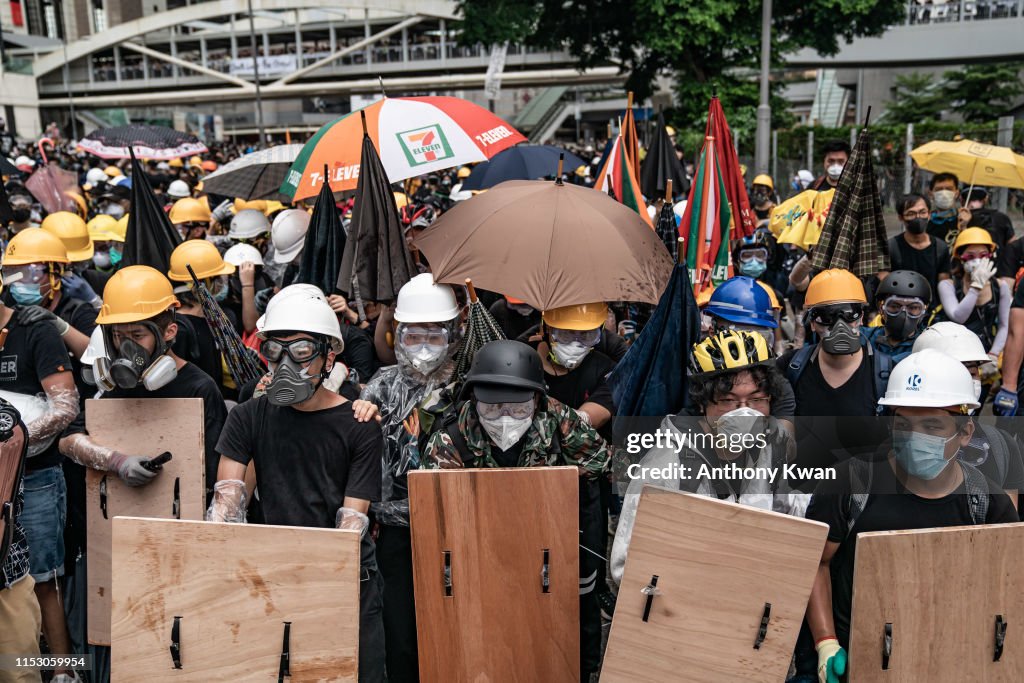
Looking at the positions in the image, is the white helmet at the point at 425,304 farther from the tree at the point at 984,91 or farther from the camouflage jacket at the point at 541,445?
the tree at the point at 984,91

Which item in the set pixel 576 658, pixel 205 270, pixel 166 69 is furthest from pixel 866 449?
pixel 166 69

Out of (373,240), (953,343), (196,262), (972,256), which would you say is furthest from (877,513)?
(196,262)

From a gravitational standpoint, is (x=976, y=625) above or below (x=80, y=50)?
below

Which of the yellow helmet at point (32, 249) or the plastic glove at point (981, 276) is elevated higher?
the yellow helmet at point (32, 249)

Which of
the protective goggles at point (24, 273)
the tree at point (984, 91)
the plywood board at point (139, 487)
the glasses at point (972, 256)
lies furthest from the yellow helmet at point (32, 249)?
the tree at point (984, 91)

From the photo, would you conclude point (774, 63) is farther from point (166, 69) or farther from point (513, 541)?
point (166, 69)

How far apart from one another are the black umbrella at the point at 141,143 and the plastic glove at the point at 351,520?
15076mm

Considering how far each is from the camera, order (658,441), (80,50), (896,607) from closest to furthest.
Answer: (896,607) → (658,441) → (80,50)

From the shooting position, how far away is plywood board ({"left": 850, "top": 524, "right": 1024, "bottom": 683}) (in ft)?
8.56

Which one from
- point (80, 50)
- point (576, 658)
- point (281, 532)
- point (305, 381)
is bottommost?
point (576, 658)

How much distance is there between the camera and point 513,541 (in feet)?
9.77

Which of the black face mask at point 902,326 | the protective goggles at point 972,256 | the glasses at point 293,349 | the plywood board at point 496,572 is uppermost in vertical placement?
the glasses at point 293,349

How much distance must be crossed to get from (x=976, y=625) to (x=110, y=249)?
7078 mm

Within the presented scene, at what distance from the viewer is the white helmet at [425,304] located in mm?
4078
